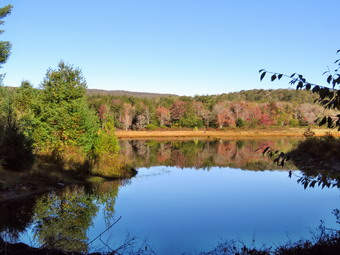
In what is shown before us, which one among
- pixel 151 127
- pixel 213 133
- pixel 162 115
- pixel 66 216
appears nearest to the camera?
pixel 66 216

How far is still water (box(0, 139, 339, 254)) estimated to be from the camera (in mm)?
8742

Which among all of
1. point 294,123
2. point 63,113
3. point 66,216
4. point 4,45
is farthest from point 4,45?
point 294,123

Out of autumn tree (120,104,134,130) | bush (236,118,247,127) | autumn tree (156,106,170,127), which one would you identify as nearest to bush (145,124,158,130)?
autumn tree (156,106,170,127)

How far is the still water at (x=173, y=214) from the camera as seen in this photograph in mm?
8742

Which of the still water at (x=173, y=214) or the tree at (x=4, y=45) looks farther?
the tree at (x=4, y=45)

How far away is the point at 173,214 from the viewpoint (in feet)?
39.0

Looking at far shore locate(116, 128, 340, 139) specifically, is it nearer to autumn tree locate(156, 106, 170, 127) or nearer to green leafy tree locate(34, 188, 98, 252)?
autumn tree locate(156, 106, 170, 127)

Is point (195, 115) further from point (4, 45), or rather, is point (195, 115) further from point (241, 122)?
point (4, 45)

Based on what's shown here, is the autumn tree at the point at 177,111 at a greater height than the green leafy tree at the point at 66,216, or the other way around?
the autumn tree at the point at 177,111

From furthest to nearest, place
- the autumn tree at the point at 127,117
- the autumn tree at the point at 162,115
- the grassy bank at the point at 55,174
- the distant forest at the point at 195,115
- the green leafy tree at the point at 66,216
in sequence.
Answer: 1. the autumn tree at the point at 162,115
2. the distant forest at the point at 195,115
3. the autumn tree at the point at 127,117
4. the grassy bank at the point at 55,174
5. the green leafy tree at the point at 66,216

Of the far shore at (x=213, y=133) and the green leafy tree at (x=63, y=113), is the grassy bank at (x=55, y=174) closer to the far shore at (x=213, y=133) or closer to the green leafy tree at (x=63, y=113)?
the green leafy tree at (x=63, y=113)

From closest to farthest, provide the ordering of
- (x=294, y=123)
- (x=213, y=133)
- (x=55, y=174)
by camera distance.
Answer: (x=55, y=174), (x=213, y=133), (x=294, y=123)

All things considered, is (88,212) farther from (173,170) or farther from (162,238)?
(173,170)

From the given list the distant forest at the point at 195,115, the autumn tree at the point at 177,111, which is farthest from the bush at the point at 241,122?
the autumn tree at the point at 177,111
